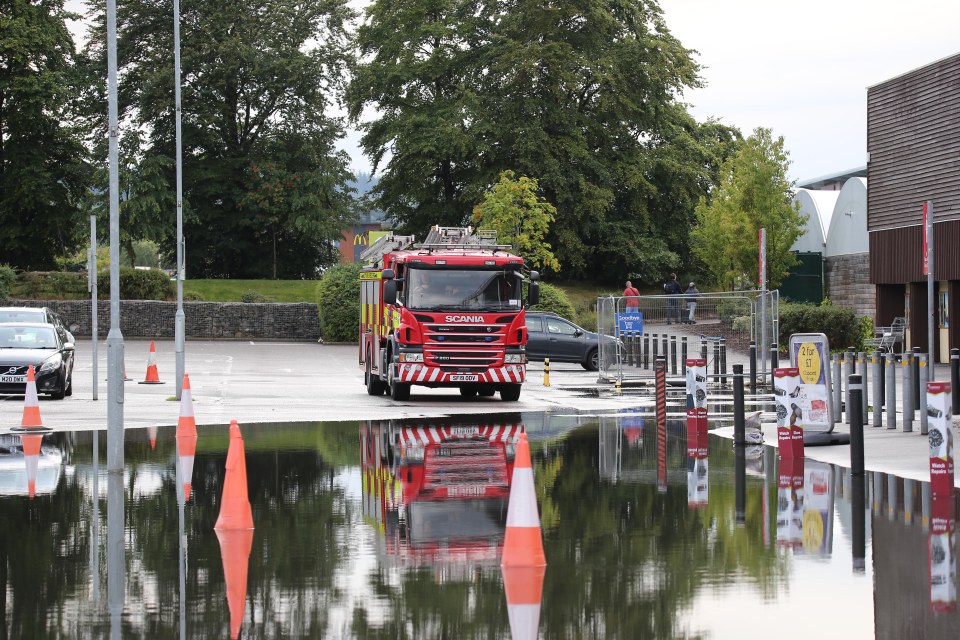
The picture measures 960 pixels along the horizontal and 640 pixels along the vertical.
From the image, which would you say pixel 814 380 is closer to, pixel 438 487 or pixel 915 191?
pixel 438 487

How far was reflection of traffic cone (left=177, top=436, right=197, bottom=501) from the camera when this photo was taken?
13.3 meters

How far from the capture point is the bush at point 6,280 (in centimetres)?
5200

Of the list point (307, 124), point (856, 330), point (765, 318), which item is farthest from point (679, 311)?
point (307, 124)

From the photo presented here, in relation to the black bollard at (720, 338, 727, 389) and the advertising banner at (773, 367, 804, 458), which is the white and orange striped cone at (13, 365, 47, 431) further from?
the black bollard at (720, 338, 727, 389)

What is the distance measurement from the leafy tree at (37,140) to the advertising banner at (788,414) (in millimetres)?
48104

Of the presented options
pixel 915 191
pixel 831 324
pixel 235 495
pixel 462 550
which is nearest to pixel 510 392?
pixel 235 495

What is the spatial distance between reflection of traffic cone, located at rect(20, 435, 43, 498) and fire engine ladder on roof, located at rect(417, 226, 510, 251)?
10.3 meters

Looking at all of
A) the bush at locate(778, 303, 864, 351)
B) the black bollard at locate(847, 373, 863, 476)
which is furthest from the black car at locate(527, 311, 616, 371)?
the black bollard at locate(847, 373, 863, 476)

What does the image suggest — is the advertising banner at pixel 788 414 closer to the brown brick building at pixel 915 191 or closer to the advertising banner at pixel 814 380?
the advertising banner at pixel 814 380

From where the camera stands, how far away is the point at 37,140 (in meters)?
60.0

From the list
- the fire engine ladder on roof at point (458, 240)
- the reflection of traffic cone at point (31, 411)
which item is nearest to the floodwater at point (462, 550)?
the reflection of traffic cone at point (31, 411)

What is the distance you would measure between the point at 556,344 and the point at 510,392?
1251cm

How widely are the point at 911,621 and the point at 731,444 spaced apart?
33.8 ft

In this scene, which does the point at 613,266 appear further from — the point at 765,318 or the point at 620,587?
the point at 620,587
